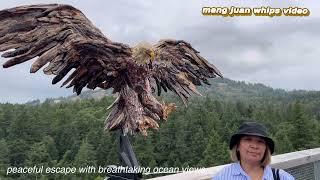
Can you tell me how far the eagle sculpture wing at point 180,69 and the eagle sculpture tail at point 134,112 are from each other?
286mm

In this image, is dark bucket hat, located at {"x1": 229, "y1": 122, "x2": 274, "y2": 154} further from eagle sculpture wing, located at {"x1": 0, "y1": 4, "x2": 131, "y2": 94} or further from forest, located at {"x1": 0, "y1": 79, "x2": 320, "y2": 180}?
forest, located at {"x1": 0, "y1": 79, "x2": 320, "y2": 180}

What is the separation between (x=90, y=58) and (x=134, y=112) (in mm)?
549

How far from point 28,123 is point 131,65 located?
50426mm

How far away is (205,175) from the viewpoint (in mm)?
3307

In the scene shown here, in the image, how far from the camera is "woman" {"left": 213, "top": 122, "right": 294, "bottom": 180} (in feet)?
7.19

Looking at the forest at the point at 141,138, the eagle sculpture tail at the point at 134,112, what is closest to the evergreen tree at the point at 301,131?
the forest at the point at 141,138

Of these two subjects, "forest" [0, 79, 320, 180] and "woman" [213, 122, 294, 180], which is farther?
"forest" [0, 79, 320, 180]

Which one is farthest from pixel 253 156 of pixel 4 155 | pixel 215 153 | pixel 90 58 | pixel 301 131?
pixel 4 155

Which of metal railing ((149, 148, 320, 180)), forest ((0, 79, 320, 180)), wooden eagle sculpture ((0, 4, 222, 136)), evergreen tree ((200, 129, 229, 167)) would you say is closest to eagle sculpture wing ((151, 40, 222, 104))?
wooden eagle sculpture ((0, 4, 222, 136))

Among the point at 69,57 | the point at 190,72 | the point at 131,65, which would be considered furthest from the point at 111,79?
the point at 190,72

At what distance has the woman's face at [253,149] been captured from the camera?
7.20 feet

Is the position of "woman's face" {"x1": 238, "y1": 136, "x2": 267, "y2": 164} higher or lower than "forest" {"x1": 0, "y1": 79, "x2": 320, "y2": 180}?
higher

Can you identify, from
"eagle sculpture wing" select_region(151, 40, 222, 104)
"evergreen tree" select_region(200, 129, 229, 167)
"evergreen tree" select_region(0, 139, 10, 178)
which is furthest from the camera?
"evergreen tree" select_region(0, 139, 10, 178)

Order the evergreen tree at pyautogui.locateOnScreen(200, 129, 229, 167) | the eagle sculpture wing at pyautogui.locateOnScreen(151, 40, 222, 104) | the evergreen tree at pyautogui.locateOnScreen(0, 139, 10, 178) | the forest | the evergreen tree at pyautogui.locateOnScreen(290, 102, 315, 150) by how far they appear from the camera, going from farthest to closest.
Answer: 1. the evergreen tree at pyautogui.locateOnScreen(0, 139, 10, 178)
2. the forest
3. the evergreen tree at pyautogui.locateOnScreen(200, 129, 229, 167)
4. the evergreen tree at pyautogui.locateOnScreen(290, 102, 315, 150)
5. the eagle sculpture wing at pyautogui.locateOnScreen(151, 40, 222, 104)
